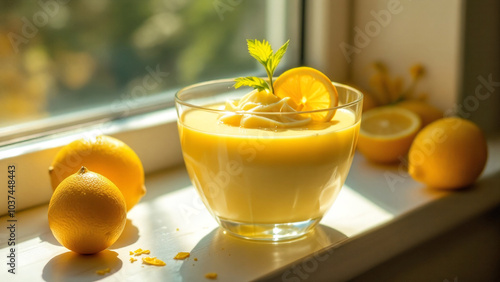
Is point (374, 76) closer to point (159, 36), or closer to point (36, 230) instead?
point (159, 36)

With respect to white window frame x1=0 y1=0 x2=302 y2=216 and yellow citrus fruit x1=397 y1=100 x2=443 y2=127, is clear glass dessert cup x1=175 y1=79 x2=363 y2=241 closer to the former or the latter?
white window frame x1=0 y1=0 x2=302 y2=216

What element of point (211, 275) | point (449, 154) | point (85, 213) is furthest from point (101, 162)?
point (449, 154)

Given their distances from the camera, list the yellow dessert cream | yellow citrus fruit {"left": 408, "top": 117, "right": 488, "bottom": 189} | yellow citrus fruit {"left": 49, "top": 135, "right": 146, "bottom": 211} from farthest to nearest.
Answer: yellow citrus fruit {"left": 408, "top": 117, "right": 488, "bottom": 189}
yellow citrus fruit {"left": 49, "top": 135, "right": 146, "bottom": 211}
the yellow dessert cream

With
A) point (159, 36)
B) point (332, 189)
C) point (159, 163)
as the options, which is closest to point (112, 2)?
point (159, 36)

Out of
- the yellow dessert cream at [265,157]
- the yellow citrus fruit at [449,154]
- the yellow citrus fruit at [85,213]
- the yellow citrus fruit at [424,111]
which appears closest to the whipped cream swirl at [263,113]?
the yellow dessert cream at [265,157]

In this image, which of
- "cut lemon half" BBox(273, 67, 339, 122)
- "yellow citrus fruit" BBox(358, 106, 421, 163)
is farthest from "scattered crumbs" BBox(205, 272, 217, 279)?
"yellow citrus fruit" BBox(358, 106, 421, 163)

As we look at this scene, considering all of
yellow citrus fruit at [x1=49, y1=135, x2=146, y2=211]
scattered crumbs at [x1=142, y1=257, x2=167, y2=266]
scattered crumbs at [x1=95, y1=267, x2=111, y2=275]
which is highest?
yellow citrus fruit at [x1=49, y1=135, x2=146, y2=211]

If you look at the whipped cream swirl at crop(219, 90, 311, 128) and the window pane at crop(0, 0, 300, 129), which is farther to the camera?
the window pane at crop(0, 0, 300, 129)
